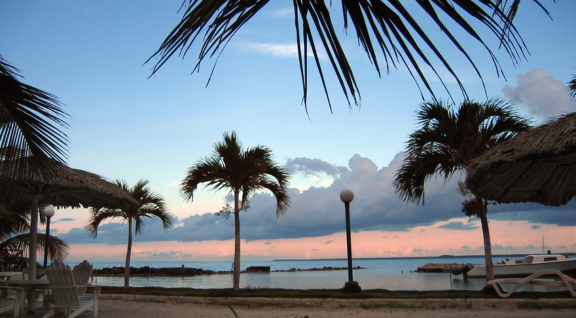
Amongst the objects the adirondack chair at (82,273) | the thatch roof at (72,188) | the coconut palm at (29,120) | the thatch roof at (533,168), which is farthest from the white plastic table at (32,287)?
the thatch roof at (533,168)

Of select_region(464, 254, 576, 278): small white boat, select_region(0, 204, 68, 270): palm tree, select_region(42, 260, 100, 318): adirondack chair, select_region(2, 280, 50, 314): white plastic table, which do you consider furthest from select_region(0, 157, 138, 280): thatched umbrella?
select_region(464, 254, 576, 278): small white boat

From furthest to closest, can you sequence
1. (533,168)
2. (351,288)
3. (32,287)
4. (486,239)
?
(486,239), (351,288), (32,287), (533,168)

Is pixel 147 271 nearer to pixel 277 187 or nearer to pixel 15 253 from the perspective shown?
pixel 15 253

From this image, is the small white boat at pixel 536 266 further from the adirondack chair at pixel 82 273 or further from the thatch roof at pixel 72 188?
the adirondack chair at pixel 82 273

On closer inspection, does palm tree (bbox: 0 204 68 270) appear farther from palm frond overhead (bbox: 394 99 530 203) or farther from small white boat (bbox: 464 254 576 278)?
small white boat (bbox: 464 254 576 278)

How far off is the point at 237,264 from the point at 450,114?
24.6 ft

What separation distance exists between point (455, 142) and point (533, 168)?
14.9 feet

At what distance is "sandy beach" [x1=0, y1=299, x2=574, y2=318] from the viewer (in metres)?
7.92

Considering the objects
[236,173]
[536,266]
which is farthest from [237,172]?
[536,266]

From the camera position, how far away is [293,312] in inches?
338

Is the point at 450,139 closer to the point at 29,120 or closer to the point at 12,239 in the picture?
the point at 29,120

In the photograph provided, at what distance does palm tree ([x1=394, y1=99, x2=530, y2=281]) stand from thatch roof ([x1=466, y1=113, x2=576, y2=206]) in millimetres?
3381

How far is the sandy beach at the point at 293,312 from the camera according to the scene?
7918 millimetres

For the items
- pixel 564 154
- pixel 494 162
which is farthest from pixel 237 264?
pixel 564 154
